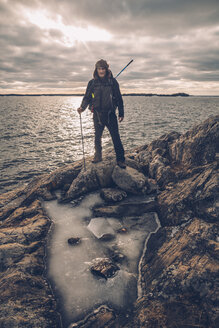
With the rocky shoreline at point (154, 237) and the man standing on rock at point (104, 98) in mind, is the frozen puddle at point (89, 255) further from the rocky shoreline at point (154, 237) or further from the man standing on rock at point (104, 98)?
the man standing on rock at point (104, 98)

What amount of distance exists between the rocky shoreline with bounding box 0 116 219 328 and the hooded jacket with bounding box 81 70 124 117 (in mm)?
2261

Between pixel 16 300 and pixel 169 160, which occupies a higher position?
pixel 169 160

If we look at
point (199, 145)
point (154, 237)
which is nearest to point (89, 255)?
point (154, 237)

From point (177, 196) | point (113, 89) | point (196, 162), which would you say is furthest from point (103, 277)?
point (113, 89)

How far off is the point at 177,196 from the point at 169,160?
2.72 meters

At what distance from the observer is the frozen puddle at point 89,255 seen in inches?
149

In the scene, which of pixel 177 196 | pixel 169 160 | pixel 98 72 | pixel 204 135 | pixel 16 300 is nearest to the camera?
pixel 16 300

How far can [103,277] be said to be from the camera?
4.14m

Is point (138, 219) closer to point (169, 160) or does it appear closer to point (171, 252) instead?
point (171, 252)

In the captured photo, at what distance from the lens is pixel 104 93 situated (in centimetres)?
667

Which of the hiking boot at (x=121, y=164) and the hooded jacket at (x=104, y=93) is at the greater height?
the hooded jacket at (x=104, y=93)

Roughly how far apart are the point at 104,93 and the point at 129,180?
3.30 metres

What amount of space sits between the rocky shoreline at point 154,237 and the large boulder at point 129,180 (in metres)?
0.04

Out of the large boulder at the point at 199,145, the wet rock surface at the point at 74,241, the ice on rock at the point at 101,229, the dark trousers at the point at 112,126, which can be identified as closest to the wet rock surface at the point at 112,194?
the ice on rock at the point at 101,229
